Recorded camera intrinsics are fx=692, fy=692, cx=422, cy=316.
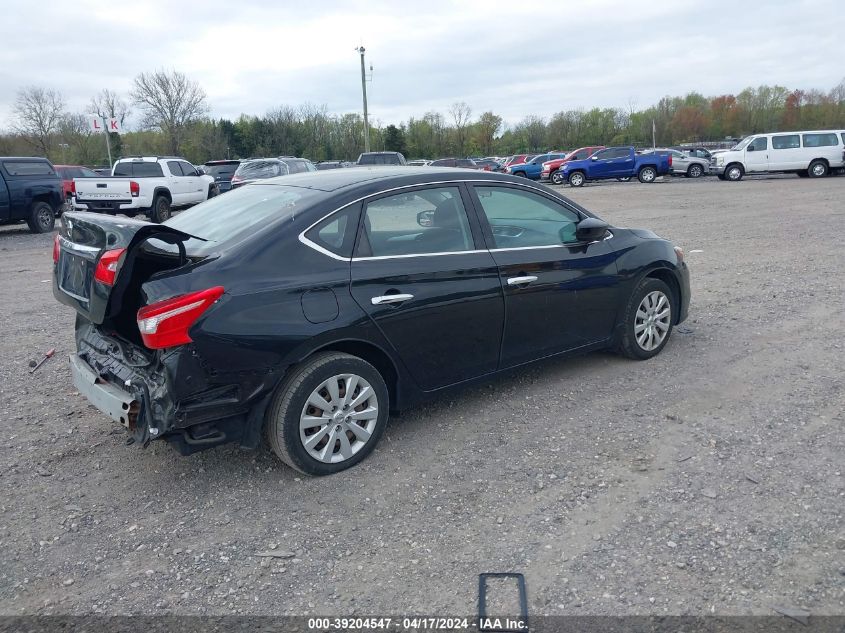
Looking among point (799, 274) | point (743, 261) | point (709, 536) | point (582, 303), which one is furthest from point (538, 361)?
point (743, 261)

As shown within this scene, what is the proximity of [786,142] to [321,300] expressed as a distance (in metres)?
29.4

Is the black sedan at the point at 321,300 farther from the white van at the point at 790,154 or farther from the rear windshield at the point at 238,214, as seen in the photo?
the white van at the point at 790,154

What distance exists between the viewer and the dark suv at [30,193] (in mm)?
16438

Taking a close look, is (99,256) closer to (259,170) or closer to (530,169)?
(259,170)

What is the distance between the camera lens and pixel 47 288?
9.61 m

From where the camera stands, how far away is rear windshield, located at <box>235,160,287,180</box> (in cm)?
2029

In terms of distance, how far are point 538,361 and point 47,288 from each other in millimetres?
7675

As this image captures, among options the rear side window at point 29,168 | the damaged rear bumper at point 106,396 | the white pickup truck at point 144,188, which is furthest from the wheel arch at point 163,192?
the damaged rear bumper at point 106,396

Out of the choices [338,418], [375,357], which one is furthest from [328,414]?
[375,357]

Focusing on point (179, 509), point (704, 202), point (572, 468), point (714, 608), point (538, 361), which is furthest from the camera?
point (704, 202)

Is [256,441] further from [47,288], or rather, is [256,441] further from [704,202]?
[704,202]

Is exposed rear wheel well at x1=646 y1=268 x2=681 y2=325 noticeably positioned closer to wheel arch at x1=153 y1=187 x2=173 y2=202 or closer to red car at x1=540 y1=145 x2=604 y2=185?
wheel arch at x1=153 y1=187 x2=173 y2=202

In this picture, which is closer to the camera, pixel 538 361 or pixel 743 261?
pixel 538 361

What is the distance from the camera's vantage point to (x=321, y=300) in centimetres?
377
